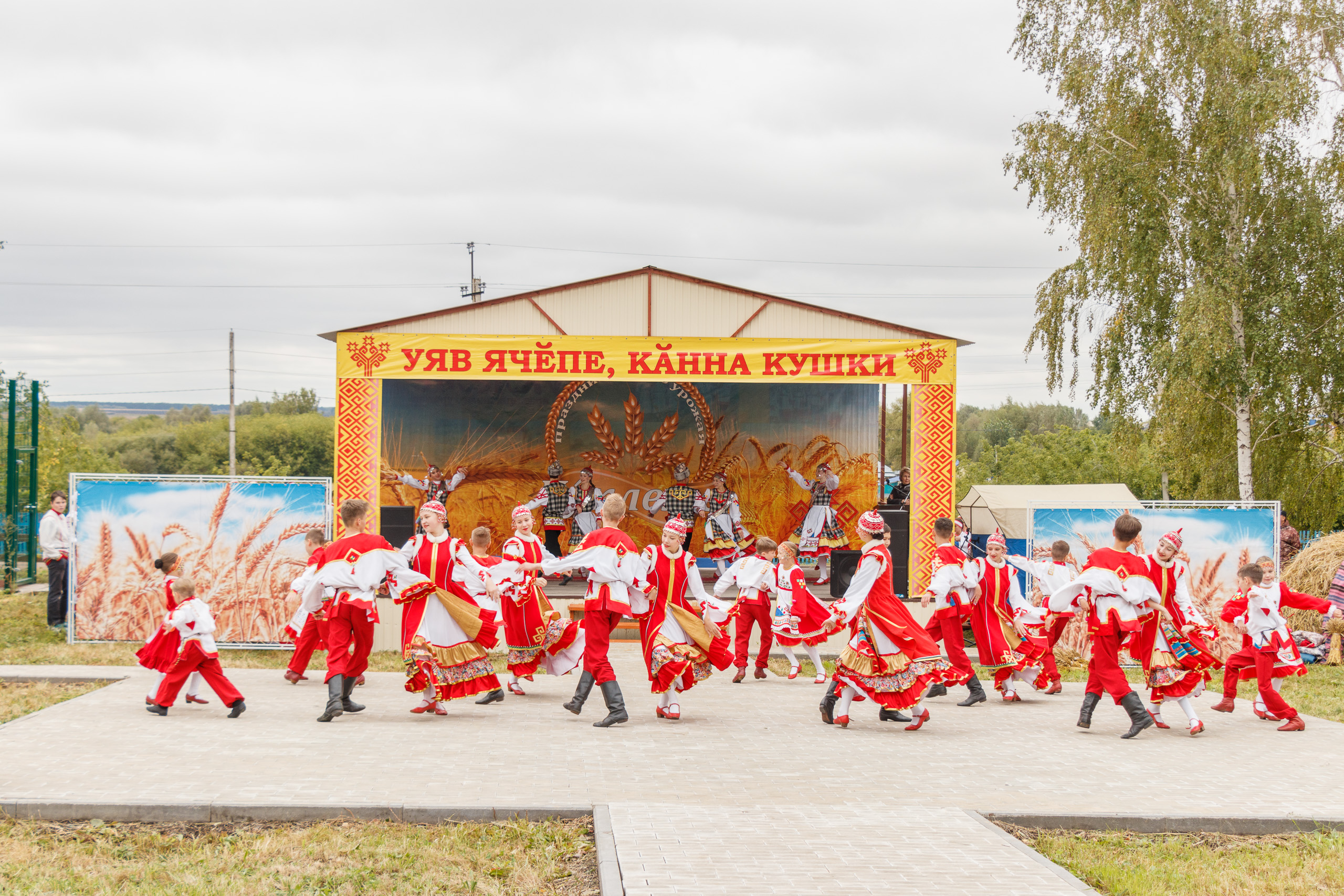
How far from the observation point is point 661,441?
1808 cm

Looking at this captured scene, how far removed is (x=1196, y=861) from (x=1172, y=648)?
319 cm

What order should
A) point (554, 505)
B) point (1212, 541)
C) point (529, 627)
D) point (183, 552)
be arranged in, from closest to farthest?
point (529, 627) < point (183, 552) < point (1212, 541) < point (554, 505)

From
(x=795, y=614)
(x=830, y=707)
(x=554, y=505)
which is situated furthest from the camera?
(x=554, y=505)

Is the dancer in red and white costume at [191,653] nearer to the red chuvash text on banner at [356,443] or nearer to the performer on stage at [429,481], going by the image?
the red chuvash text on banner at [356,443]

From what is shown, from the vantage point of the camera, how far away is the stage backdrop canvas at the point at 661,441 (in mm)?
17891

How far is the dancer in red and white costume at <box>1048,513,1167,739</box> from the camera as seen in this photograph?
7.65m

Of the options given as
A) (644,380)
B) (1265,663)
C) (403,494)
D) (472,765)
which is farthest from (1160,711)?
(403,494)

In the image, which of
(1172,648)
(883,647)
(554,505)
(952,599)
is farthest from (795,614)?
(554,505)

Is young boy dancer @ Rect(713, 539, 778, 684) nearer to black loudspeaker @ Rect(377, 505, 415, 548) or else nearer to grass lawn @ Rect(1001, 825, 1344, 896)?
grass lawn @ Rect(1001, 825, 1344, 896)

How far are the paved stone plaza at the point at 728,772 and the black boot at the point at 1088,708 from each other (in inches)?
4.6

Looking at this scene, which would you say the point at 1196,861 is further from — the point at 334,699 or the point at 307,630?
the point at 307,630

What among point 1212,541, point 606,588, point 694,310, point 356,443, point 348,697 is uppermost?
point 694,310

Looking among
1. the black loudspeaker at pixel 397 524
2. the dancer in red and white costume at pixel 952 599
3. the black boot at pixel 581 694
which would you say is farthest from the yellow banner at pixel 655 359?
the black boot at pixel 581 694

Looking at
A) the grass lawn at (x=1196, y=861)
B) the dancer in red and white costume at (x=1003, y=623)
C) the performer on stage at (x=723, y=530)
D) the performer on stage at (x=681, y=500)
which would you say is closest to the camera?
the grass lawn at (x=1196, y=861)
